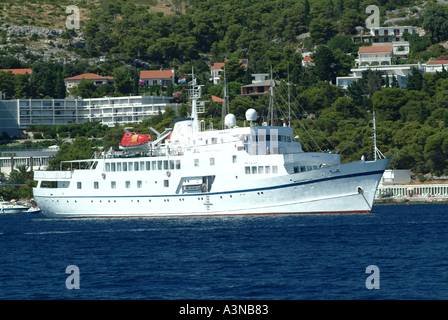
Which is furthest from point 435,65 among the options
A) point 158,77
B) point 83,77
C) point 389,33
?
point 83,77

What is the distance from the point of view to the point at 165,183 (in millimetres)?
52219

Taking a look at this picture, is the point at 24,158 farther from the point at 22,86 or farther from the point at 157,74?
the point at 157,74

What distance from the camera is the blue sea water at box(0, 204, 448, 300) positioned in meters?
24.6

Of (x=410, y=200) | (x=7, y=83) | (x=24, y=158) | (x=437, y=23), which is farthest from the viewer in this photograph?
(x=437, y=23)

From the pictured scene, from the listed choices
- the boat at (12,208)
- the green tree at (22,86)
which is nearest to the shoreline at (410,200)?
the boat at (12,208)

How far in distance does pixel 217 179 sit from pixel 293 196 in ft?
20.0

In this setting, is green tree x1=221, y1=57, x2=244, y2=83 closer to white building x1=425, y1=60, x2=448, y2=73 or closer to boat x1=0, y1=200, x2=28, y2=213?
white building x1=425, y1=60, x2=448, y2=73

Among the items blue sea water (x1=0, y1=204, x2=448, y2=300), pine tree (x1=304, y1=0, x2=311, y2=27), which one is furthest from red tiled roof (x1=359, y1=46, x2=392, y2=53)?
blue sea water (x1=0, y1=204, x2=448, y2=300)

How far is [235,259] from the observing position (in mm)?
31078

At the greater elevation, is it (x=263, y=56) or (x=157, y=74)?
(x=263, y=56)

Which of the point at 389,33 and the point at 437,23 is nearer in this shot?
the point at 437,23

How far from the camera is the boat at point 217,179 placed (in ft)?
157

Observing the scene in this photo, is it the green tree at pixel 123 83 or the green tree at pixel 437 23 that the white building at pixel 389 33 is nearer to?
the green tree at pixel 437 23

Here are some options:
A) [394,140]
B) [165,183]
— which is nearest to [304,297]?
[165,183]
